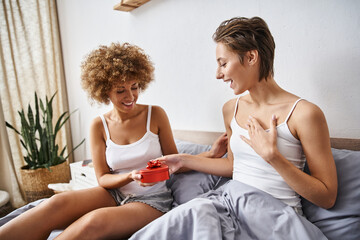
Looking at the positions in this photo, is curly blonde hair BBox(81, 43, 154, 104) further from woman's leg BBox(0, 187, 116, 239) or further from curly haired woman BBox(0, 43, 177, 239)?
woman's leg BBox(0, 187, 116, 239)

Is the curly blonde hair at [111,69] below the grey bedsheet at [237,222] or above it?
above

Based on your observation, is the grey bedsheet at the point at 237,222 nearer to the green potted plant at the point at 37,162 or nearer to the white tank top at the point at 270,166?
the white tank top at the point at 270,166

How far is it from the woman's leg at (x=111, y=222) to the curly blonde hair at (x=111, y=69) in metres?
0.65

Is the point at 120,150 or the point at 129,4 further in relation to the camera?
the point at 129,4

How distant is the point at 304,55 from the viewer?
140 cm

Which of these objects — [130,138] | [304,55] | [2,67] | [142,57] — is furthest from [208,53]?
[2,67]

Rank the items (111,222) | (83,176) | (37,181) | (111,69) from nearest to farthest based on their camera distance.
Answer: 1. (111,222)
2. (111,69)
3. (83,176)
4. (37,181)

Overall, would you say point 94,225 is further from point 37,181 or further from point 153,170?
point 37,181

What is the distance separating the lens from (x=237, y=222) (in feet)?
3.68

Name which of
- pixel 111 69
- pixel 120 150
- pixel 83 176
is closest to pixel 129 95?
pixel 111 69

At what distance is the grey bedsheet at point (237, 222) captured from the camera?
974 mm

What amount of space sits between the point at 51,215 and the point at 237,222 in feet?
2.60

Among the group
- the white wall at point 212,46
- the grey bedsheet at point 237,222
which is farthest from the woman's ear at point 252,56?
the grey bedsheet at point 237,222

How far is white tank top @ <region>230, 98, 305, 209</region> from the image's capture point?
1.13 m
